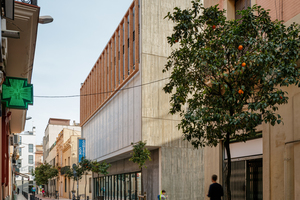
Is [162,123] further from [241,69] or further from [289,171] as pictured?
[241,69]

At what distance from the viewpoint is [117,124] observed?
98.2 ft

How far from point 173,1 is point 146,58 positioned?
523 centimetres

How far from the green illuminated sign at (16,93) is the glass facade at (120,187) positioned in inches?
785

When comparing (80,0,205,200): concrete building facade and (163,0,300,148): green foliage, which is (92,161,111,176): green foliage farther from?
(163,0,300,148): green foliage

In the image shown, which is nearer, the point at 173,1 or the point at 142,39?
the point at 142,39

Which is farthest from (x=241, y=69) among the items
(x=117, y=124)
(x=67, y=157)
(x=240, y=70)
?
(x=67, y=157)

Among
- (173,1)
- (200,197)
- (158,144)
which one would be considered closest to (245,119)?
(158,144)

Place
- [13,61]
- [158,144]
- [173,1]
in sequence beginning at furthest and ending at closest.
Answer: [173,1] → [158,144] → [13,61]

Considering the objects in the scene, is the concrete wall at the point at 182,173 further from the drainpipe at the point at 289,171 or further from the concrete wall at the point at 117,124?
the drainpipe at the point at 289,171

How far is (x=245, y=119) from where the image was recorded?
27.7ft

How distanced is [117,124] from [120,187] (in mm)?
7271

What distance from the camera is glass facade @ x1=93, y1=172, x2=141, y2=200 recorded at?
28750 mm

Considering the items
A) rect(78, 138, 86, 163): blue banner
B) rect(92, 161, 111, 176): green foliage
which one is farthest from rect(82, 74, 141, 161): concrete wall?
rect(78, 138, 86, 163): blue banner

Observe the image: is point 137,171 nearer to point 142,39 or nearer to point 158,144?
point 158,144
